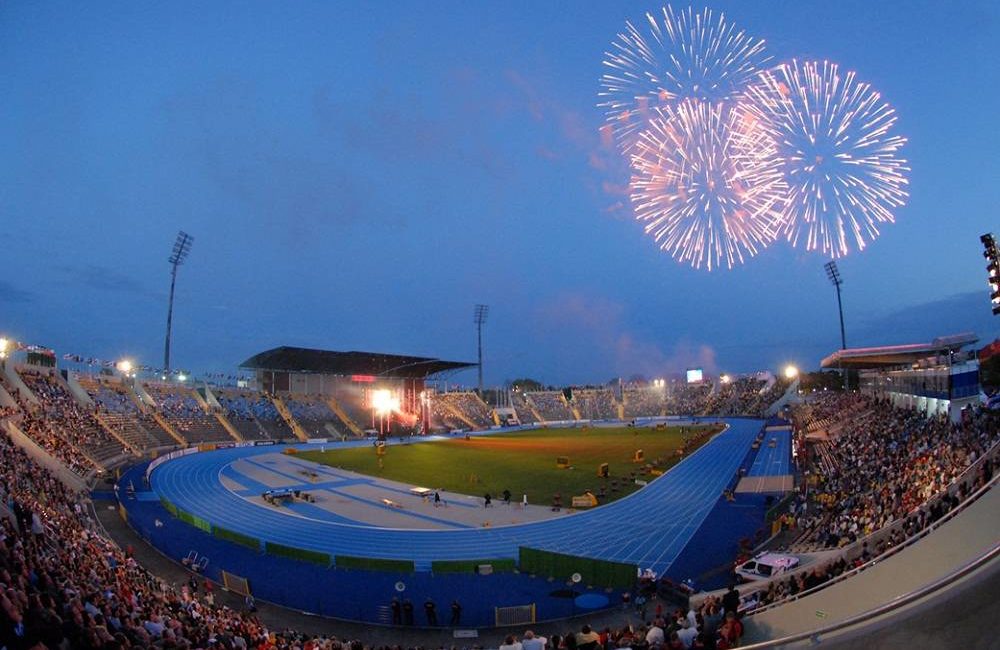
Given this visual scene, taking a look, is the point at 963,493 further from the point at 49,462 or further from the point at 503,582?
the point at 49,462

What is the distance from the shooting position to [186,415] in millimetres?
63562

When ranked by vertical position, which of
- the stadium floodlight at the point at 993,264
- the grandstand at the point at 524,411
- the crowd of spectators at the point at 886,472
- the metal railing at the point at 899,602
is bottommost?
the grandstand at the point at 524,411

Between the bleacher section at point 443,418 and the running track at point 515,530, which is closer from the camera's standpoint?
the running track at point 515,530

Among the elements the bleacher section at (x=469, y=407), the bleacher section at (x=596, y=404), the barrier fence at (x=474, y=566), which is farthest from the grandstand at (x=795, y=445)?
the bleacher section at (x=596, y=404)

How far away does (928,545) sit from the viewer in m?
10.8

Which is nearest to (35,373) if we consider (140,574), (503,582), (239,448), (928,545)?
(239,448)

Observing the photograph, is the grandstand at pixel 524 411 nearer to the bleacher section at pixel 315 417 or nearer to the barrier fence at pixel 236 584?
the bleacher section at pixel 315 417

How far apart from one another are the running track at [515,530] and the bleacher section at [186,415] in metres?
23.4

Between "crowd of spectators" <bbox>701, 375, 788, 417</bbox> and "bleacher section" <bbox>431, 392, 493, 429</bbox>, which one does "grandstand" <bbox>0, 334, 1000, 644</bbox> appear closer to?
"crowd of spectators" <bbox>701, 375, 788, 417</bbox>

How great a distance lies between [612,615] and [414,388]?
69031mm

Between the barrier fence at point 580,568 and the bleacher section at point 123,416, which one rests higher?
the bleacher section at point 123,416

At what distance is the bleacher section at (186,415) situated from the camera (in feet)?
200

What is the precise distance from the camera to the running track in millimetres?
24016

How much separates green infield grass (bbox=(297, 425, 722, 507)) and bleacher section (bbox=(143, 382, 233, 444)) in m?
12.7
